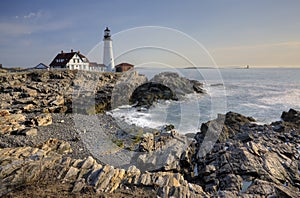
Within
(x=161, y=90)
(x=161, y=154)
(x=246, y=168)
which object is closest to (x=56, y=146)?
(x=161, y=154)

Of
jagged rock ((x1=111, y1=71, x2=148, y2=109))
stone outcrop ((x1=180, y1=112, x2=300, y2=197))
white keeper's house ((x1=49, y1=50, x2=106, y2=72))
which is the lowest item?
stone outcrop ((x1=180, y1=112, x2=300, y2=197))

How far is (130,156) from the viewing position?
31.6 feet

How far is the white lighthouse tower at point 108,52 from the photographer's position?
121ft

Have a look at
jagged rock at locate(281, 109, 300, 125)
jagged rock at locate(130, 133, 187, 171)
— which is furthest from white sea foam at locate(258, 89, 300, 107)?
jagged rock at locate(130, 133, 187, 171)

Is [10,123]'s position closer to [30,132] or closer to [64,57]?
[30,132]

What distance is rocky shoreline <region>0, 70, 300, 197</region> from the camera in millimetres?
5711

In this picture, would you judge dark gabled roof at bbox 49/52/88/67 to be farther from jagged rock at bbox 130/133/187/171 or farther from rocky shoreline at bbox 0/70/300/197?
jagged rock at bbox 130/133/187/171

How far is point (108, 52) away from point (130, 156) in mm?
30608

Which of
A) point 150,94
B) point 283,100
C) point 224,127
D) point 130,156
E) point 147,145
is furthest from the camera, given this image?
point 283,100

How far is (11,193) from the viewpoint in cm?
513

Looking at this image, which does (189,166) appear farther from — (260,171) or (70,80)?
(70,80)

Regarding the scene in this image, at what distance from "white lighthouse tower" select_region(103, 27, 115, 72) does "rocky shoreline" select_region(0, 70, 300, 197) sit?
739 inches

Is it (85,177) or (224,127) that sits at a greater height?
(85,177)

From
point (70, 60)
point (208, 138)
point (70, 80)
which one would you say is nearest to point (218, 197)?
point (208, 138)
